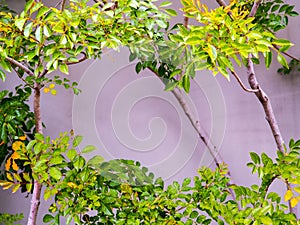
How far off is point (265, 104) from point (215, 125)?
27 centimetres

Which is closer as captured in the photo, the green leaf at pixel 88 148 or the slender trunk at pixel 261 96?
the green leaf at pixel 88 148

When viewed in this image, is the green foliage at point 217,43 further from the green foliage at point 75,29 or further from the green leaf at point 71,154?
the green leaf at point 71,154

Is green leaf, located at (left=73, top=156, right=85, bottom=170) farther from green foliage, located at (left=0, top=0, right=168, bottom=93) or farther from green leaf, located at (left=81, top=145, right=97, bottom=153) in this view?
green foliage, located at (left=0, top=0, right=168, bottom=93)

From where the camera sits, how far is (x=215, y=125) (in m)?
1.20

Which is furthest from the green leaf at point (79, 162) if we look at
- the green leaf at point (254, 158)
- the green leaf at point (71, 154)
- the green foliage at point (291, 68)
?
the green foliage at point (291, 68)

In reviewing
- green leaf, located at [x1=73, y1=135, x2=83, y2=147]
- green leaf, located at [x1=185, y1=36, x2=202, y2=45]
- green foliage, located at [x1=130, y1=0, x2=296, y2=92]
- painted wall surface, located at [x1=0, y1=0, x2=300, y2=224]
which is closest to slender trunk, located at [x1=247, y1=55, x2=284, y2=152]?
painted wall surface, located at [x1=0, y1=0, x2=300, y2=224]

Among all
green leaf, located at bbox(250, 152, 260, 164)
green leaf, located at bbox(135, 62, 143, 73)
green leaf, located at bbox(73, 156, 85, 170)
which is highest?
green leaf, located at bbox(135, 62, 143, 73)

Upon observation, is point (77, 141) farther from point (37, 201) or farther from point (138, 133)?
point (37, 201)

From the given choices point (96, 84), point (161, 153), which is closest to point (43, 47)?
point (96, 84)

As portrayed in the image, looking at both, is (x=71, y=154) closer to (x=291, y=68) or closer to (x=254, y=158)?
(x=254, y=158)

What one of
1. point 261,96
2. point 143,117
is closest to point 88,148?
point 143,117

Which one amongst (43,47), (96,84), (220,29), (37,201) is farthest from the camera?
(37,201)

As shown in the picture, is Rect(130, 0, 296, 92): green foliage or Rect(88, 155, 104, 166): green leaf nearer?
Rect(130, 0, 296, 92): green foliage

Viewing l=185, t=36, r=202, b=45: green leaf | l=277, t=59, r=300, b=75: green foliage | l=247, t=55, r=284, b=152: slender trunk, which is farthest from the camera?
l=277, t=59, r=300, b=75: green foliage
